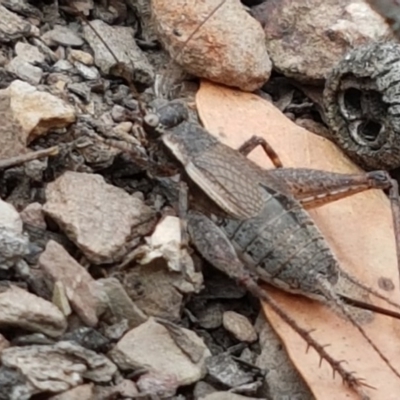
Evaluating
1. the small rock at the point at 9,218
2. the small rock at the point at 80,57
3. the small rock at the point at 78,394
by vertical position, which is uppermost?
the small rock at the point at 80,57

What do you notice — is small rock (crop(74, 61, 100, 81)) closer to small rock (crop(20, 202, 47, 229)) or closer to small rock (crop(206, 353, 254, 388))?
small rock (crop(20, 202, 47, 229))

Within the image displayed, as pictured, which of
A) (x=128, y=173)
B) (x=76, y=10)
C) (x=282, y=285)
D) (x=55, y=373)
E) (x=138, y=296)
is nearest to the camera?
(x=55, y=373)

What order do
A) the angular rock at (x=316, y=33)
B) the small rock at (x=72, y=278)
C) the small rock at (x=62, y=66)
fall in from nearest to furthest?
1. the small rock at (x=72, y=278)
2. the small rock at (x=62, y=66)
3. the angular rock at (x=316, y=33)

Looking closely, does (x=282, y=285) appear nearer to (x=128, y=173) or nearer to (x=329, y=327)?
(x=329, y=327)

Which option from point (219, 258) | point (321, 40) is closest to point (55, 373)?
point (219, 258)

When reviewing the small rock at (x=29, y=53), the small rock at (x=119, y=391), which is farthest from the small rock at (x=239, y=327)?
the small rock at (x=29, y=53)

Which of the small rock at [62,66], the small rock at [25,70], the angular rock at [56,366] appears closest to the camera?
the angular rock at [56,366]

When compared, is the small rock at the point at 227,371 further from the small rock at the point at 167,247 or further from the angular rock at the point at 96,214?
the angular rock at the point at 96,214
